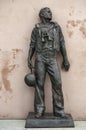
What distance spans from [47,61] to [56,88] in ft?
1.12

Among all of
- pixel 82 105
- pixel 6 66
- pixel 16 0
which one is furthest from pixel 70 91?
pixel 16 0

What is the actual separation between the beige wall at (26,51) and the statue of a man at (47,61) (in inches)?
7.1

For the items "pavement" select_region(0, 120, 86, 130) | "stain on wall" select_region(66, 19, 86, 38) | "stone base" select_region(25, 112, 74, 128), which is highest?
"stain on wall" select_region(66, 19, 86, 38)

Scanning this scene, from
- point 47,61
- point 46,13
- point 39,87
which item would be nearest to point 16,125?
point 39,87

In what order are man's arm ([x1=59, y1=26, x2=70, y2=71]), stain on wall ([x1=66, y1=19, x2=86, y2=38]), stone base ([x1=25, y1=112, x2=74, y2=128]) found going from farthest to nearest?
1. stain on wall ([x1=66, y1=19, x2=86, y2=38])
2. man's arm ([x1=59, y1=26, x2=70, y2=71])
3. stone base ([x1=25, y1=112, x2=74, y2=128])

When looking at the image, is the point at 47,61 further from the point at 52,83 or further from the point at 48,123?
the point at 48,123

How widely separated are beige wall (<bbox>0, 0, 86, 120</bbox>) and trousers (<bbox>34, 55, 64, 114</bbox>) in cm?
21

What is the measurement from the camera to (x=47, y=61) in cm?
435

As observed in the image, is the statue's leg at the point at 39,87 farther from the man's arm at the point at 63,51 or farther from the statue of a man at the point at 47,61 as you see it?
the man's arm at the point at 63,51

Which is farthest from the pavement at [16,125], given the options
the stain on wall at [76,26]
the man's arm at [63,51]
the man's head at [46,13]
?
the man's head at [46,13]

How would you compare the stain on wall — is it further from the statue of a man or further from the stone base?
the stone base

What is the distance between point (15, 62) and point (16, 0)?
777 millimetres

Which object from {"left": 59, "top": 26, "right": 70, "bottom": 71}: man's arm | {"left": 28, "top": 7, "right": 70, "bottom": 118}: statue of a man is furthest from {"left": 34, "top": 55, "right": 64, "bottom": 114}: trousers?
{"left": 59, "top": 26, "right": 70, "bottom": 71}: man's arm

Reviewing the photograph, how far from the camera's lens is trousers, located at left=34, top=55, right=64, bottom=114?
433cm
